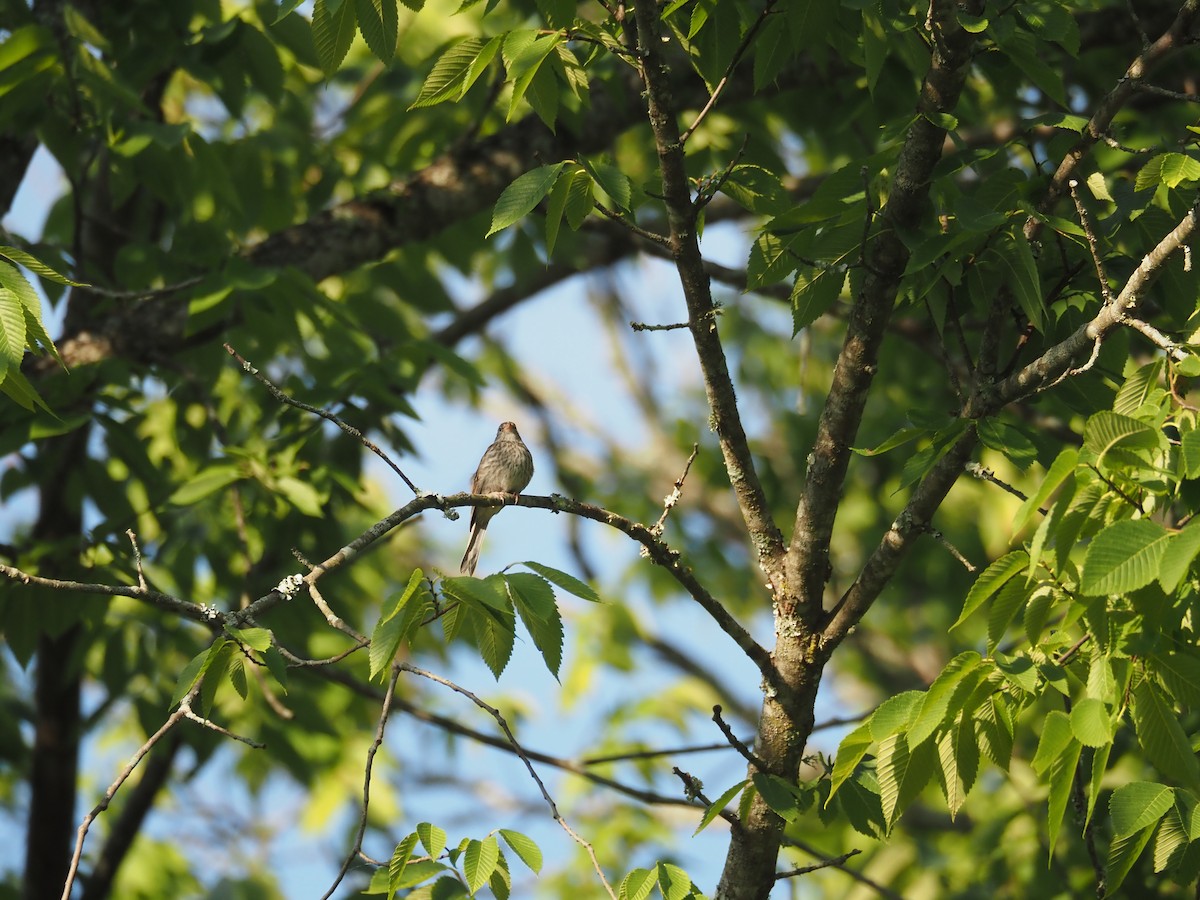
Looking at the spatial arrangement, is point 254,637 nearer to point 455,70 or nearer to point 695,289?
point 695,289

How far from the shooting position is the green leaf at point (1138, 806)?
2.56 metres

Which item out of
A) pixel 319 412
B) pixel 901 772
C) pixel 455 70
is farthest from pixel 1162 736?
pixel 455 70

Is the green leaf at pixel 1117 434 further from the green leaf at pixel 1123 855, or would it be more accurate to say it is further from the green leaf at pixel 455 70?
the green leaf at pixel 455 70

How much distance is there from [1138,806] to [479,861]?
155 centimetres

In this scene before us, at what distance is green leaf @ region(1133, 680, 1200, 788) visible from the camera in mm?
2455

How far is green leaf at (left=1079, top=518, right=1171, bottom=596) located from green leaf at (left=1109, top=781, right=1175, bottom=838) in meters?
0.64

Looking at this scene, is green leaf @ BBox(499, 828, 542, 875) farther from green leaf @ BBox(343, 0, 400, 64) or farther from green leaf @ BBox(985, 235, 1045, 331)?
green leaf @ BBox(343, 0, 400, 64)

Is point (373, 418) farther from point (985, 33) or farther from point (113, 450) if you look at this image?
point (985, 33)

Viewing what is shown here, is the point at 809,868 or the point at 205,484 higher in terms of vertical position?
the point at 205,484

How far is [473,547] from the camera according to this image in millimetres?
6332

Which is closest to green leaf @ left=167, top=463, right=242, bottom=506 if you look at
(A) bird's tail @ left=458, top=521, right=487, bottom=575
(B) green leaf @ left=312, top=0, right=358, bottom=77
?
(A) bird's tail @ left=458, top=521, right=487, bottom=575

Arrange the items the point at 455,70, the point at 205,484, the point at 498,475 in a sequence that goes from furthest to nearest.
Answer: the point at 498,475 < the point at 205,484 < the point at 455,70

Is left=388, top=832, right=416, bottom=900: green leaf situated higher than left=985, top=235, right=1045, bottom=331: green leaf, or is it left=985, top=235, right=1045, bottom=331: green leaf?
left=985, top=235, right=1045, bottom=331: green leaf

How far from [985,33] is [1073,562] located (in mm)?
1582
